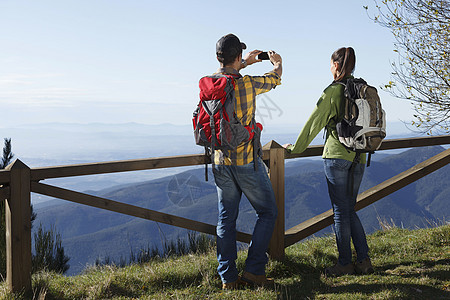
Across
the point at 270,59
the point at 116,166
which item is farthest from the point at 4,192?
the point at 270,59

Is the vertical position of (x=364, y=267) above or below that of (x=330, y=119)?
below

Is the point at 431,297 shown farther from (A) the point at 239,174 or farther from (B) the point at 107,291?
(B) the point at 107,291

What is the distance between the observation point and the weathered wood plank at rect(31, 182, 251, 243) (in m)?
3.62

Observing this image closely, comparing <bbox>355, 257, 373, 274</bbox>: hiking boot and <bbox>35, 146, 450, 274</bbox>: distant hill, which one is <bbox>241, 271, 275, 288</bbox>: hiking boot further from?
<bbox>35, 146, 450, 274</bbox>: distant hill

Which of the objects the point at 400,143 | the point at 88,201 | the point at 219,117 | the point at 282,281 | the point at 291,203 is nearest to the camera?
the point at 219,117

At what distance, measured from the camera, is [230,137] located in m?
3.33

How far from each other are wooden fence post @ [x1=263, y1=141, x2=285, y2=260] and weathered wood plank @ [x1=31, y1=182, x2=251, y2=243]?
29 cm

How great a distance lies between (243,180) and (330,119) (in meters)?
0.98

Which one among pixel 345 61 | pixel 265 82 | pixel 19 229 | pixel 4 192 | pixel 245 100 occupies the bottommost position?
pixel 19 229

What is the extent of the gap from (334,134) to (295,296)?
4.63 feet

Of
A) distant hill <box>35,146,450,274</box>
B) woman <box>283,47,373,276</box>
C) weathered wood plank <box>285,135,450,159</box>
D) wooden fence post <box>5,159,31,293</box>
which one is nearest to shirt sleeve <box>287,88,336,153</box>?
woman <box>283,47,373,276</box>

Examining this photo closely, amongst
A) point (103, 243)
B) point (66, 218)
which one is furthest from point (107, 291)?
point (66, 218)

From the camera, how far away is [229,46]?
337 cm

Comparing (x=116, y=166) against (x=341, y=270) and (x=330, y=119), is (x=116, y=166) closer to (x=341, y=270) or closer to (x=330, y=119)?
(x=330, y=119)
